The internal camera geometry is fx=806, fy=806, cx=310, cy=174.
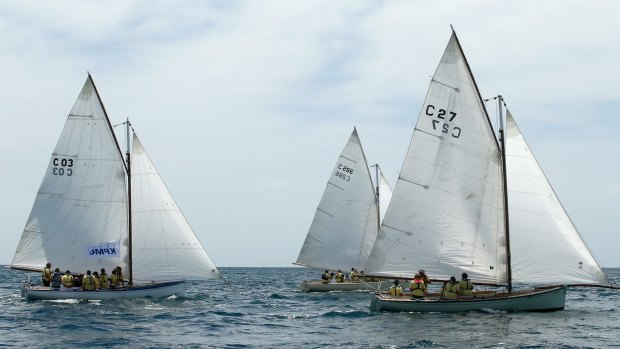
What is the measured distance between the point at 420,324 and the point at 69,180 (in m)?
21.6

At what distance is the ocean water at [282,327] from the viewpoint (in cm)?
2848

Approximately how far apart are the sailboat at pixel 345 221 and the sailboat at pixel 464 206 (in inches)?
801

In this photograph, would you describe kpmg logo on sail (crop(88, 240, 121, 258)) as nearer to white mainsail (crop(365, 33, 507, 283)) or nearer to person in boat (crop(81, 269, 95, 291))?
person in boat (crop(81, 269, 95, 291))

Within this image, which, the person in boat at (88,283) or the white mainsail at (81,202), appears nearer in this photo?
the person in boat at (88,283)

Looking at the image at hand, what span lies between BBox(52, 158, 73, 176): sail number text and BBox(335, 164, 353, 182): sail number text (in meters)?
20.4

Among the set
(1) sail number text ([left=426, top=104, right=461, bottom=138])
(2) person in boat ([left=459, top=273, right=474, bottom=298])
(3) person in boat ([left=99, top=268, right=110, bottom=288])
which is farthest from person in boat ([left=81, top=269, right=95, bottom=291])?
(1) sail number text ([left=426, top=104, right=461, bottom=138])

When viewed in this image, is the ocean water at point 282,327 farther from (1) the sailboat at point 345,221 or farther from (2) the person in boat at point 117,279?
(1) the sailboat at point 345,221

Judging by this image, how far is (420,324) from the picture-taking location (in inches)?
1282

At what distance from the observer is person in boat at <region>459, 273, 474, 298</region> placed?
35.3 m

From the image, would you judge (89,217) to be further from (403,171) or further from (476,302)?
(476,302)

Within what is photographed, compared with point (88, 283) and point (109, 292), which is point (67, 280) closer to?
point (88, 283)

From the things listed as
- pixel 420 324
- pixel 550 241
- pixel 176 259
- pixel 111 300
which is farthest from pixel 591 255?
pixel 111 300

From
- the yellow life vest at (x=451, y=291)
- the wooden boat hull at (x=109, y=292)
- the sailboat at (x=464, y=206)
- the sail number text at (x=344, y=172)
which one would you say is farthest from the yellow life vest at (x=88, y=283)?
the sail number text at (x=344, y=172)

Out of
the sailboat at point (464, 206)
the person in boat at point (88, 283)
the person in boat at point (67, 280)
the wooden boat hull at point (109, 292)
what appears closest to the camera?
the sailboat at point (464, 206)
